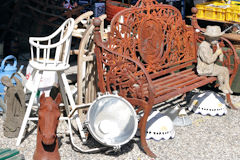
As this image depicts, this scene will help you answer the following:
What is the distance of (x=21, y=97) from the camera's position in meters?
4.64

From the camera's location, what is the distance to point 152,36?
17.8 feet

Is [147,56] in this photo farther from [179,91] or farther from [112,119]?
[112,119]

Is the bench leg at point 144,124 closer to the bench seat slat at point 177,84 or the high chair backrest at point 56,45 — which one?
the bench seat slat at point 177,84

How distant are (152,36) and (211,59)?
90cm

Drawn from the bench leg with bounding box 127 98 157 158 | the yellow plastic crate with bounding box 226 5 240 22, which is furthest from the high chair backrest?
the yellow plastic crate with bounding box 226 5 240 22

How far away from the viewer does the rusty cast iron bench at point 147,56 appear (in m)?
4.43

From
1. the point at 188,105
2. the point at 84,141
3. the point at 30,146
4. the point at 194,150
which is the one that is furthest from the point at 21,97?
the point at 188,105

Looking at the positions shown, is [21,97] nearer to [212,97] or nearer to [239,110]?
[212,97]

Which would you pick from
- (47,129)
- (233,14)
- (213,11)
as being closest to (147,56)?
(47,129)

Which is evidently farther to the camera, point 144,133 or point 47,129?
point 144,133

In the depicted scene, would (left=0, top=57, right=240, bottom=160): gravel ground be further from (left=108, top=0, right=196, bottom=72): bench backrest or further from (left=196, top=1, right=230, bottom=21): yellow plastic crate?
(left=196, top=1, right=230, bottom=21): yellow plastic crate

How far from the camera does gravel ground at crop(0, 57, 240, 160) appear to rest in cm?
434

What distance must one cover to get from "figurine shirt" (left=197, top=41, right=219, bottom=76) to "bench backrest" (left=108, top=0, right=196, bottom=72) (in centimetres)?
37

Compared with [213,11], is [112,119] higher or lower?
lower
